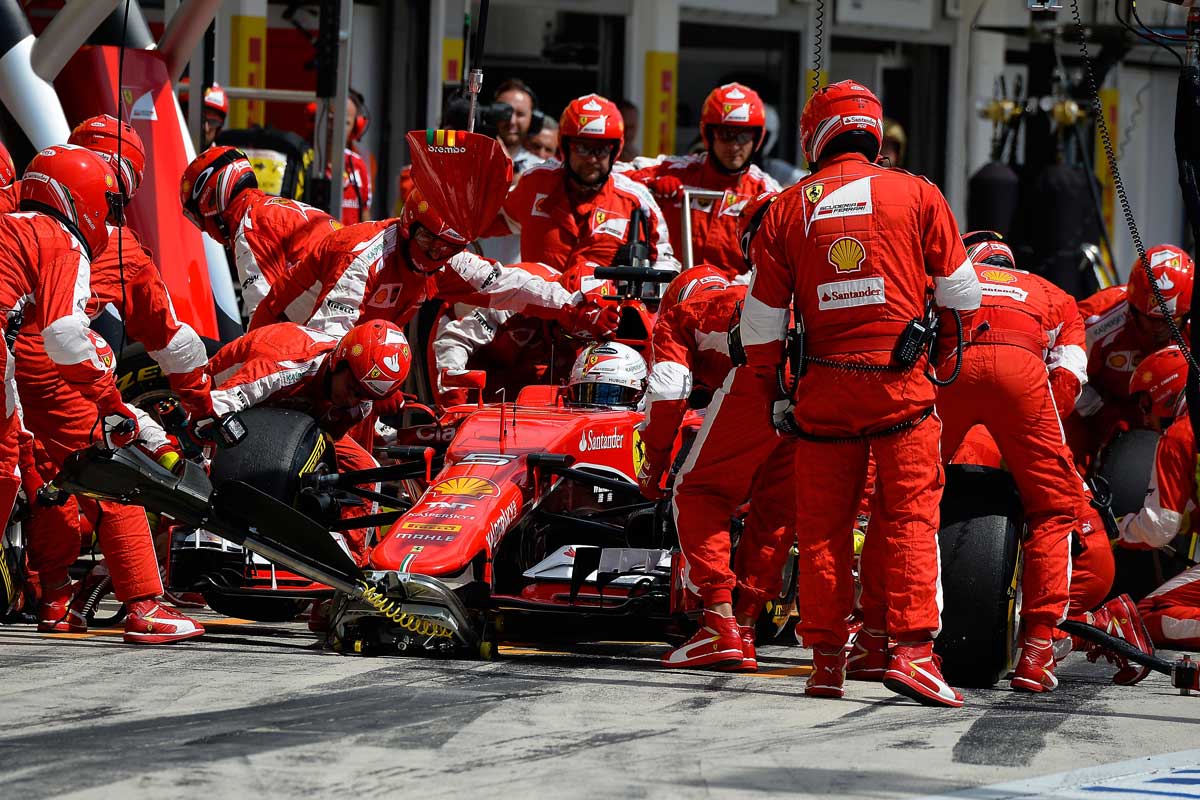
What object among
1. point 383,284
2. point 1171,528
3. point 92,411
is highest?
point 383,284

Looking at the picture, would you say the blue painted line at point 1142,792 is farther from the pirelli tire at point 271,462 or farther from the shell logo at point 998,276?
the pirelli tire at point 271,462

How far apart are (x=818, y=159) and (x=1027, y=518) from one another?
4.85 feet

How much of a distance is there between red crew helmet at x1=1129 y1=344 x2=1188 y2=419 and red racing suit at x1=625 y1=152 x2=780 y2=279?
2.34 meters

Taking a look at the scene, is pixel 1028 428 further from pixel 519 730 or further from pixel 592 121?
pixel 592 121

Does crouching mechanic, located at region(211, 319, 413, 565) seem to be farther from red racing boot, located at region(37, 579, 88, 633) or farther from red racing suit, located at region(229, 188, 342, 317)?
red racing suit, located at region(229, 188, 342, 317)

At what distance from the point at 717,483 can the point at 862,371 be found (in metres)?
0.87

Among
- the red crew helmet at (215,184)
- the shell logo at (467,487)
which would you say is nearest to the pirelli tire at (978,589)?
the shell logo at (467,487)

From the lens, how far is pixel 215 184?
32.2ft

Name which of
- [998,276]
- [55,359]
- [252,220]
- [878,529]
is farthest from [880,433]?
[252,220]

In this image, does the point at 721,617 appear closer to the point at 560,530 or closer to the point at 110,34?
the point at 560,530

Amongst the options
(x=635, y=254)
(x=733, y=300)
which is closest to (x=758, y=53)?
(x=635, y=254)

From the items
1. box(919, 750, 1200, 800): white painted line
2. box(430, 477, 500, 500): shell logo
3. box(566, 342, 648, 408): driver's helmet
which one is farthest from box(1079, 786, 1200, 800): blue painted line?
box(566, 342, 648, 408): driver's helmet

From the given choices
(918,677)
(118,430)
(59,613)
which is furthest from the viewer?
(59,613)

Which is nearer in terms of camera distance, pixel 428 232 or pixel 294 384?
pixel 294 384
